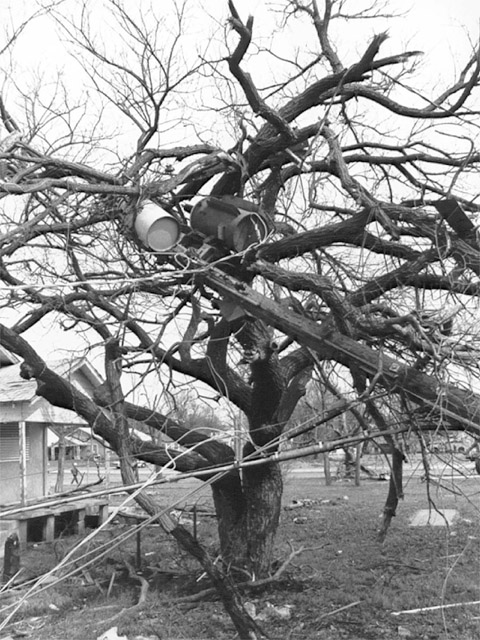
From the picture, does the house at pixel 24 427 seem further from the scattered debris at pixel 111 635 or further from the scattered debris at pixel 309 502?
the scattered debris at pixel 111 635

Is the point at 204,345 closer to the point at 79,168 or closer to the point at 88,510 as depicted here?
the point at 79,168

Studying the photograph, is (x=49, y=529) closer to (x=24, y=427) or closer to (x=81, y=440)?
(x=81, y=440)

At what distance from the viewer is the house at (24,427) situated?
16.1 metres

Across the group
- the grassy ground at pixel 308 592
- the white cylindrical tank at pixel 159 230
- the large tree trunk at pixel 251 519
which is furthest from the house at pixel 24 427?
the white cylindrical tank at pixel 159 230

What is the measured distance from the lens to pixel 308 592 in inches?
319

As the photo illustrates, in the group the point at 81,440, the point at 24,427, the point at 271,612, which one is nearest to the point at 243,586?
the point at 271,612

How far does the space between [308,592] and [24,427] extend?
10.1 metres

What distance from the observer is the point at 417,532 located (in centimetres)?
1209

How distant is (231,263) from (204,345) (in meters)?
3.68

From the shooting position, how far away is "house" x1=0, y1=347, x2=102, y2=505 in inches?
635

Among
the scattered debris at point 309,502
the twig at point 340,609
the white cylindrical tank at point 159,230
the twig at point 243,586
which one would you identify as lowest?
the twig at point 340,609

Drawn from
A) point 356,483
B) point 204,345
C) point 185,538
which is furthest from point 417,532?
point 356,483

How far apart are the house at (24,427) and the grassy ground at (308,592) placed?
4.37 metres

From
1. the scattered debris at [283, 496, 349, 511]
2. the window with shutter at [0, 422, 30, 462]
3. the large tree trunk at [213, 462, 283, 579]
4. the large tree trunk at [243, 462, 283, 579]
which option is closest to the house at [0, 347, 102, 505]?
the window with shutter at [0, 422, 30, 462]
